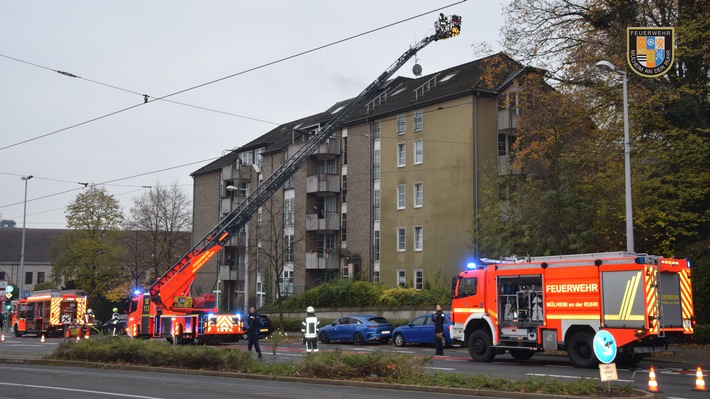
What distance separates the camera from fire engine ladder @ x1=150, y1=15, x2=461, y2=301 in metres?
33.6

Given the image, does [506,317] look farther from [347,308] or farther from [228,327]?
[347,308]

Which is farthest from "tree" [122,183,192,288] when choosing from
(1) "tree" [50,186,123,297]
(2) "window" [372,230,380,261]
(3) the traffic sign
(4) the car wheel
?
(3) the traffic sign

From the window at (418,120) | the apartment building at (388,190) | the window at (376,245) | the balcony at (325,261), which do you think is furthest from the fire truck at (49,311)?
the window at (418,120)

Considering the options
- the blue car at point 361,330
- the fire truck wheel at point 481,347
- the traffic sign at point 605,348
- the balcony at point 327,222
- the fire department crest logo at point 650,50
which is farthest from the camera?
the balcony at point 327,222

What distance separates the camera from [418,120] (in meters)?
50.4

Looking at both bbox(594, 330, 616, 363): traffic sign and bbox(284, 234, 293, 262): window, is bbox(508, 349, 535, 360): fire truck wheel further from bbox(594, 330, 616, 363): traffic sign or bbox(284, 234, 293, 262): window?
bbox(284, 234, 293, 262): window

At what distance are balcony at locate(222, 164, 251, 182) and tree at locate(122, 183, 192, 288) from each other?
5.10 metres

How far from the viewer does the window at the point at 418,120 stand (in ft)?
164

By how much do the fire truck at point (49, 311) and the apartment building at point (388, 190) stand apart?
958cm

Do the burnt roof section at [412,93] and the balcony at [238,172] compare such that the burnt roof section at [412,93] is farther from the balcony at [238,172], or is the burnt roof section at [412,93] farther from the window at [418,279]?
the window at [418,279]

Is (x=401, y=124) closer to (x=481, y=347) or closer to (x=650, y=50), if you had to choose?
(x=650, y=50)

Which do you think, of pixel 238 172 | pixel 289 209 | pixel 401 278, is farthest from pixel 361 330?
pixel 238 172

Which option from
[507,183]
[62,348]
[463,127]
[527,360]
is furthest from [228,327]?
[463,127]

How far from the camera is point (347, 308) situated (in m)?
46.9
